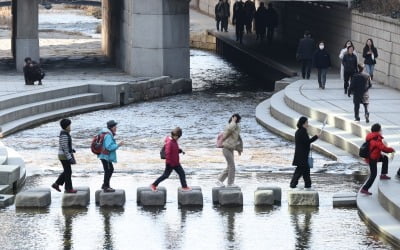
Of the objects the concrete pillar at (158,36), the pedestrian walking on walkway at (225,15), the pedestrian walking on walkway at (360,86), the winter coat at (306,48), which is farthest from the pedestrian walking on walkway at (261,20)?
the pedestrian walking on walkway at (360,86)

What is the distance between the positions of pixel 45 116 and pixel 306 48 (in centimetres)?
847

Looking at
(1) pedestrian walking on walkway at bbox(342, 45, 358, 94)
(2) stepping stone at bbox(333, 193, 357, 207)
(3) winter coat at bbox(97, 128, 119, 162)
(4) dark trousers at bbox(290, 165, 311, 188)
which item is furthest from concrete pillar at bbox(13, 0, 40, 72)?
(2) stepping stone at bbox(333, 193, 357, 207)

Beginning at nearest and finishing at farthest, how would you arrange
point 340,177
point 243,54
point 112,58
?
point 340,177, point 112,58, point 243,54

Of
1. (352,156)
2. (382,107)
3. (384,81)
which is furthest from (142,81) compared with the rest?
(352,156)

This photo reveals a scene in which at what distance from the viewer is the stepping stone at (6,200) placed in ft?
74.2

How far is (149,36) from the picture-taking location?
43.0 metres

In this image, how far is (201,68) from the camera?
170 ft

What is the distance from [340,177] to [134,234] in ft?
20.2

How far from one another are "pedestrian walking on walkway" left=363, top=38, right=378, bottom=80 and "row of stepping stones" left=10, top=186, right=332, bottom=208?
46.5ft

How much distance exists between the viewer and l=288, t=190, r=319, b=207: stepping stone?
2264cm

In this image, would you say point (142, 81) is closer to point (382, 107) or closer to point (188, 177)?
point (382, 107)

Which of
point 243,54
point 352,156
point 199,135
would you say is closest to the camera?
point 352,156

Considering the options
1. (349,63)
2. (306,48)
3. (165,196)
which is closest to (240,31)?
(306,48)

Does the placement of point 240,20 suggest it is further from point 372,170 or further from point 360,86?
point 372,170
